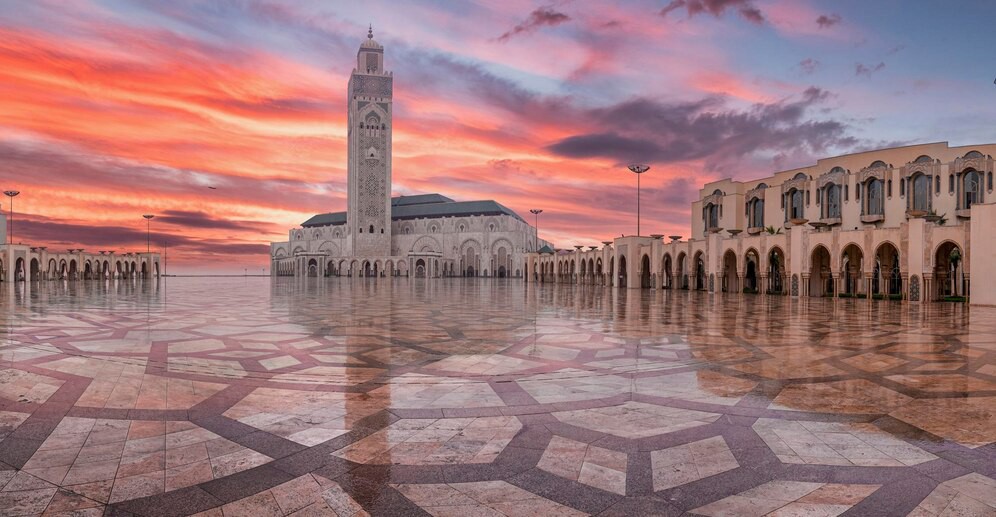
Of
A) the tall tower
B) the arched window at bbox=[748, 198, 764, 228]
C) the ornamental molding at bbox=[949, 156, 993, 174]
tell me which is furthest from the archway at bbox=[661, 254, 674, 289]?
the tall tower

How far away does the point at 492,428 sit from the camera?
12.7 feet

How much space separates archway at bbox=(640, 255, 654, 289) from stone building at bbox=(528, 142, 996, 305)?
0.10 meters

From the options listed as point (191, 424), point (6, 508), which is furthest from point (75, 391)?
point (6, 508)

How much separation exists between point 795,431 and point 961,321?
12694 mm

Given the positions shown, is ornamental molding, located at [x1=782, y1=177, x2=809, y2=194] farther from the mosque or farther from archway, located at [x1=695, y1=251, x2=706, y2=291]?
the mosque

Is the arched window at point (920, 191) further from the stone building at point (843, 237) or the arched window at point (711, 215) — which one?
the arched window at point (711, 215)

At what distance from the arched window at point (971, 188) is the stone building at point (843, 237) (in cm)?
5

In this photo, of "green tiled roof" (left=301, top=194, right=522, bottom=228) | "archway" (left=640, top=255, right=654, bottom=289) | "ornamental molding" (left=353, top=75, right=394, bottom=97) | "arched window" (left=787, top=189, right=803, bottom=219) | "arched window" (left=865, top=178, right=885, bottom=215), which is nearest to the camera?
"arched window" (left=865, top=178, right=885, bottom=215)

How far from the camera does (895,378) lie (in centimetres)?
576

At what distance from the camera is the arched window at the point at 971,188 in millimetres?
31766

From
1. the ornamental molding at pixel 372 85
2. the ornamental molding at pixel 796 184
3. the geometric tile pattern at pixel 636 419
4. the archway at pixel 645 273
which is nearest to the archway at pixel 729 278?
the archway at pixel 645 273

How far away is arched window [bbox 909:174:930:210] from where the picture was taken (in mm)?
33344

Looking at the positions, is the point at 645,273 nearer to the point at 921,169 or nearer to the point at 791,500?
the point at 921,169

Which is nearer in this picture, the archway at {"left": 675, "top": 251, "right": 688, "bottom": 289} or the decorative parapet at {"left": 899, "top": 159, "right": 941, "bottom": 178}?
the decorative parapet at {"left": 899, "top": 159, "right": 941, "bottom": 178}
